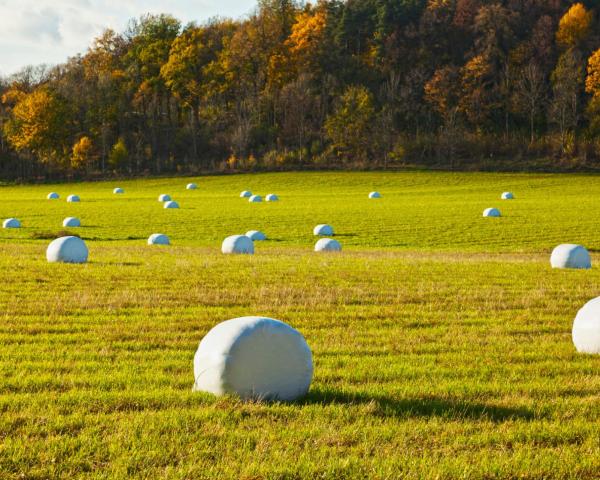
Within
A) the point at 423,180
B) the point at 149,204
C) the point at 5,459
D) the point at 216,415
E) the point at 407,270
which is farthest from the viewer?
the point at 423,180

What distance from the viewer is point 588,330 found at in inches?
470

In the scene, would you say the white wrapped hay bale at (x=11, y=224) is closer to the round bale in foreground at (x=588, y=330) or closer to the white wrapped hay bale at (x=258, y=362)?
the round bale in foreground at (x=588, y=330)

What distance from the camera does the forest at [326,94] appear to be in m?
105

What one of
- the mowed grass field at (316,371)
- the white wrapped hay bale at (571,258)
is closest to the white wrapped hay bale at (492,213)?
the mowed grass field at (316,371)

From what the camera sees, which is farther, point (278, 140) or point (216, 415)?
point (278, 140)

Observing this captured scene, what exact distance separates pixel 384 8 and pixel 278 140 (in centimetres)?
3079

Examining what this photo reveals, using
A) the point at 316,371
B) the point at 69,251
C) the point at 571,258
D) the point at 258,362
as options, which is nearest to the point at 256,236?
the point at 69,251

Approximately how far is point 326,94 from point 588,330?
362ft

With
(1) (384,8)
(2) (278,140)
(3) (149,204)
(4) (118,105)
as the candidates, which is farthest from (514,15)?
(3) (149,204)

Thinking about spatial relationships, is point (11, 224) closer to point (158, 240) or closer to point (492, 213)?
point (158, 240)

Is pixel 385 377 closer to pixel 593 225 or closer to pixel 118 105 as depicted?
pixel 593 225

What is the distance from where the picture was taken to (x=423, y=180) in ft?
282

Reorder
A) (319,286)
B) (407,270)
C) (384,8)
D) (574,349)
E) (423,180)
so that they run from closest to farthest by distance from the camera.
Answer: (574,349) → (319,286) → (407,270) → (423,180) → (384,8)

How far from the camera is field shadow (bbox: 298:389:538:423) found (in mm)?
8438
